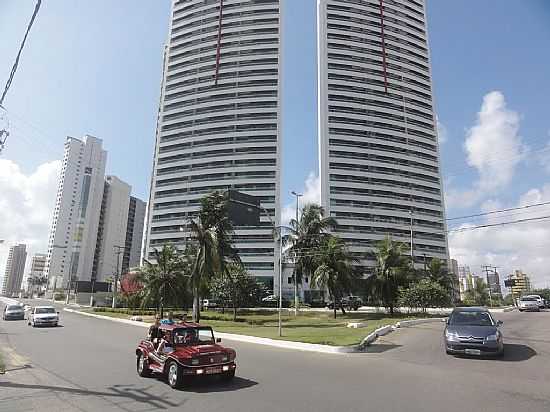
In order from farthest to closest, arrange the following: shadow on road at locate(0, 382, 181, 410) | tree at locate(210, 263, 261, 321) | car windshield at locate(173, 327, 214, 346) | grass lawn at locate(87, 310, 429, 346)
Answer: tree at locate(210, 263, 261, 321)
grass lawn at locate(87, 310, 429, 346)
car windshield at locate(173, 327, 214, 346)
shadow on road at locate(0, 382, 181, 410)

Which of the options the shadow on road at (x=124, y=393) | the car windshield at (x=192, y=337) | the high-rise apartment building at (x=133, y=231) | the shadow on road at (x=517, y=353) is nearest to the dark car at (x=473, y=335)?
the shadow on road at (x=517, y=353)

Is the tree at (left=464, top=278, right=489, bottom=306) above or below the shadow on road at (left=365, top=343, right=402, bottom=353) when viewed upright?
above

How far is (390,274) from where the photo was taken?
122ft

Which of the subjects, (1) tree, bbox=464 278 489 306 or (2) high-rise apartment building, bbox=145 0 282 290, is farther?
(2) high-rise apartment building, bbox=145 0 282 290

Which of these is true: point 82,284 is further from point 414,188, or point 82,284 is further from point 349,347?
point 349,347

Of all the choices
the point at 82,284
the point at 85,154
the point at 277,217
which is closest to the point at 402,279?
the point at 277,217

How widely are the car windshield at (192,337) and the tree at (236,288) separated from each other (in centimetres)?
3042

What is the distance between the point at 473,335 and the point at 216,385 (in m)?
9.12

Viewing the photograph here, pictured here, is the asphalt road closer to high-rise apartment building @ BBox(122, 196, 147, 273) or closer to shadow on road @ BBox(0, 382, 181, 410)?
shadow on road @ BBox(0, 382, 181, 410)

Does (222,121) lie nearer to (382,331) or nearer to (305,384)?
(382,331)

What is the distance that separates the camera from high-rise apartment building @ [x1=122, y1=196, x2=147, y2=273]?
16162cm

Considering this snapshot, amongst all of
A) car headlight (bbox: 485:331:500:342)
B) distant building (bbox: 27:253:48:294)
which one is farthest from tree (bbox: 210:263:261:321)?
distant building (bbox: 27:253:48:294)

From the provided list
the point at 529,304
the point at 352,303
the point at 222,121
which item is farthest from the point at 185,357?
the point at 222,121

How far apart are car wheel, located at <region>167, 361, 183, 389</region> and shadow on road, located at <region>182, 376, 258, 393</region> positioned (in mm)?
201
